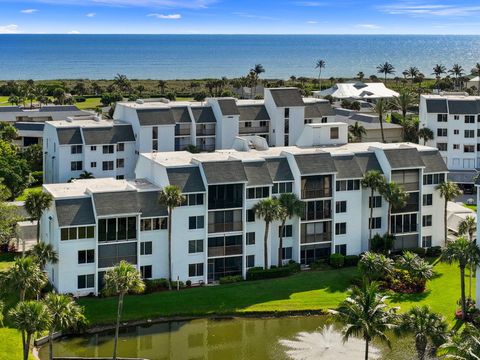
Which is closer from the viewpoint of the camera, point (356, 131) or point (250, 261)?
point (250, 261)

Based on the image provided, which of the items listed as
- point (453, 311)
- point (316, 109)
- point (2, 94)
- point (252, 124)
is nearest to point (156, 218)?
point (453, 311)

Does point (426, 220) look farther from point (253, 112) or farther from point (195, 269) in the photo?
point (253, 112)

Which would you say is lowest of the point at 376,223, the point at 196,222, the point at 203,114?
the point at 376,223

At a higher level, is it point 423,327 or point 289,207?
point 289,207

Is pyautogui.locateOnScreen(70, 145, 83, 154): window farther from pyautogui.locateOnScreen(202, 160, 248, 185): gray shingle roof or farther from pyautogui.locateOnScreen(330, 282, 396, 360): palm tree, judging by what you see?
pyautogui.locateOnScreen(330, 282, 396, 360): palm tree

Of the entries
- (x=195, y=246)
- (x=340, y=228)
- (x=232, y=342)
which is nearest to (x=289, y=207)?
(x=340, y=228)

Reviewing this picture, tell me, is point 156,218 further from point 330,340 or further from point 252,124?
point 252,124

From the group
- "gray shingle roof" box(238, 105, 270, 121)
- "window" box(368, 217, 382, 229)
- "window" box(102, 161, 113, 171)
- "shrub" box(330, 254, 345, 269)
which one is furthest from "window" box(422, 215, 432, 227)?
"window" box(102, 161, 113, 171)
